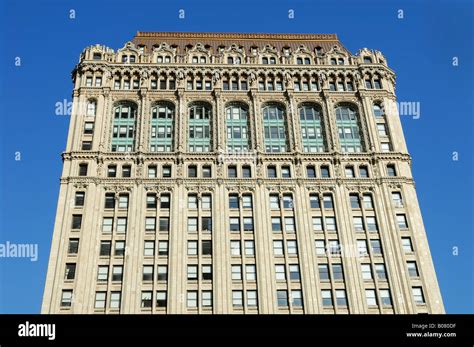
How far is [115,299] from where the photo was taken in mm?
63844

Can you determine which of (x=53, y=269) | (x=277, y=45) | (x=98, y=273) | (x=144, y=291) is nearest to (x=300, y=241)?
(x=144, y=291)

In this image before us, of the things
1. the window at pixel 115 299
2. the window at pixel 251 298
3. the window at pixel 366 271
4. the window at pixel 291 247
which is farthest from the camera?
the window at pixel 291 247

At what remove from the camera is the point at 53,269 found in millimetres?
64562

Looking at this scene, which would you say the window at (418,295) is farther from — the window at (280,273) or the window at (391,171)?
the window at (391,171)

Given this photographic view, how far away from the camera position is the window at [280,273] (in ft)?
216

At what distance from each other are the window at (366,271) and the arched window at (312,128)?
57.1 ft

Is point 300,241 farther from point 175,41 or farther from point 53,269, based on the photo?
point 175,41

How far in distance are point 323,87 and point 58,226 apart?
39687 mm

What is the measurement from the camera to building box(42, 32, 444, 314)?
64750 millimetres

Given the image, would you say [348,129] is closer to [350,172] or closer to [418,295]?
[350,172]

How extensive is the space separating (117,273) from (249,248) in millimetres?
14272

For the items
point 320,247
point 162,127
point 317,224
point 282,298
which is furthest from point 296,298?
point 162,127

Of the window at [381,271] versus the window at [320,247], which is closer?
the window at [381,271]

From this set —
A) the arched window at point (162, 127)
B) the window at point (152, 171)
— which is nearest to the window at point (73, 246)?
the window at point (152, 171)
